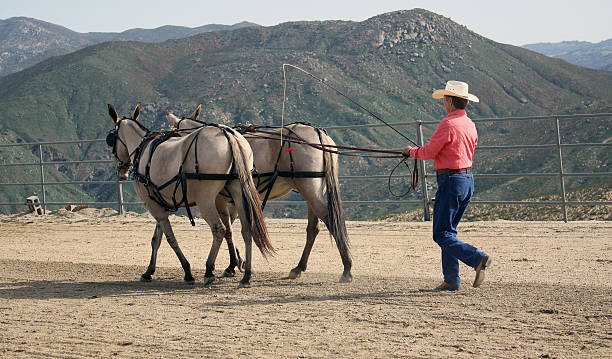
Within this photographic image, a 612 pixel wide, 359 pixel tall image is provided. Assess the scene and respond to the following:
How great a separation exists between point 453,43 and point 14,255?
14041 centimetres

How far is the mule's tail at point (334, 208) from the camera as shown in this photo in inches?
286

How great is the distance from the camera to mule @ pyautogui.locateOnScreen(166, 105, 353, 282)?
7.31 m

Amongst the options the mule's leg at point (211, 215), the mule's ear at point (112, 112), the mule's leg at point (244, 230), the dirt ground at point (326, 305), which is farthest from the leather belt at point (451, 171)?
the mule's ear at point (112, 112)

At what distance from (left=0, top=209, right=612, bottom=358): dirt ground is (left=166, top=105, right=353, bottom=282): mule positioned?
1.64ft

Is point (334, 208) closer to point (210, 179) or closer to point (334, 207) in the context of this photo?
point (334, 207)

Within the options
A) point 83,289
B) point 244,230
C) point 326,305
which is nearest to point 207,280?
point 244,230

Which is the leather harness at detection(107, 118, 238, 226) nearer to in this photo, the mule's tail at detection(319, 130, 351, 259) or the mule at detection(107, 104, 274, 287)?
the mule at detection(107, 104, 274, 287)

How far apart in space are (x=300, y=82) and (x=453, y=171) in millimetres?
114852

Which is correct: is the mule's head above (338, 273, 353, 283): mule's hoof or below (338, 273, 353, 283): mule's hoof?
above

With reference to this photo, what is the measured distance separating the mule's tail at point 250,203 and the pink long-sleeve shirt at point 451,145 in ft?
6.19

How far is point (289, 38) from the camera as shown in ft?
509

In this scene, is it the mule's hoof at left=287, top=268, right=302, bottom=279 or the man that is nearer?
the man

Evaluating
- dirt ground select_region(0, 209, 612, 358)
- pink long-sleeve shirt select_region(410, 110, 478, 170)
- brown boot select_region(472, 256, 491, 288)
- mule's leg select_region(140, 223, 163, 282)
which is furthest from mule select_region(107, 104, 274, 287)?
brown boot select_region(472, 256, 491, 288)

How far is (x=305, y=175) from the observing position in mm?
7496
